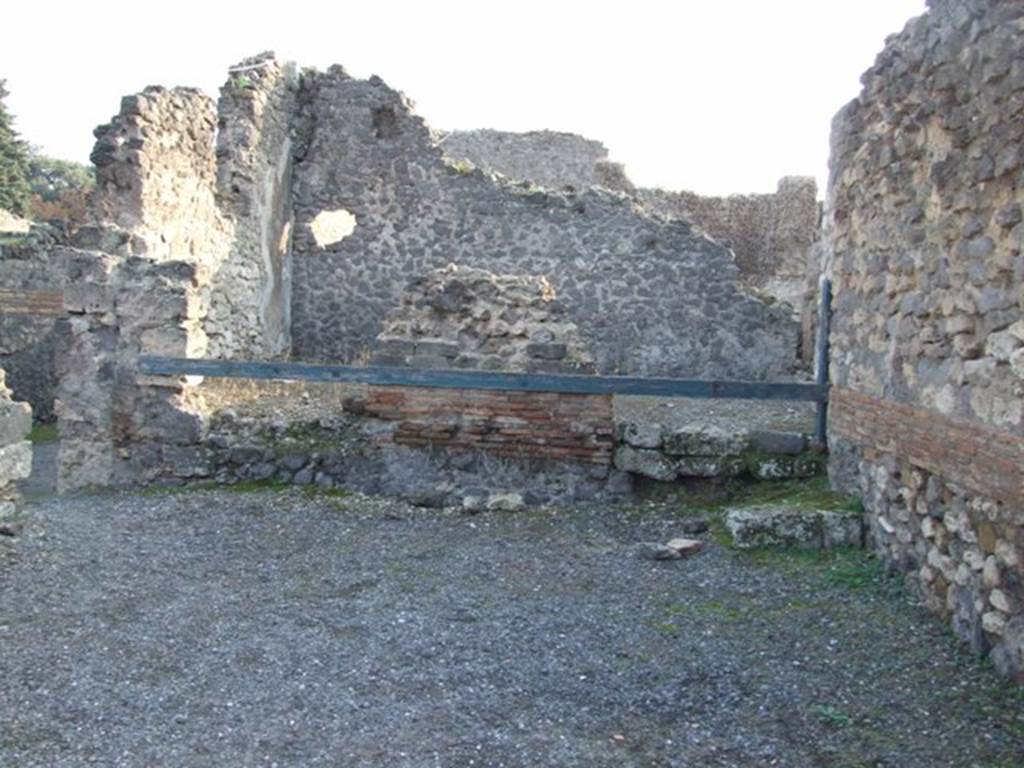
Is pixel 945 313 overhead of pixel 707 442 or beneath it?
overhead

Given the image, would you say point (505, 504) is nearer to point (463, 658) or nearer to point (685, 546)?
point (685, 546)

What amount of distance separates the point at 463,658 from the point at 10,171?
123 ft

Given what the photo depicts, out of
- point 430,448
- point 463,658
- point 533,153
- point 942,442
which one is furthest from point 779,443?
point 533,153

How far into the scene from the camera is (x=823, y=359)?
6328 millimetres

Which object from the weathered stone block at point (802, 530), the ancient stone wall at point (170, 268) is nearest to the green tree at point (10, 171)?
the ancient stone wall at point (170, 268)

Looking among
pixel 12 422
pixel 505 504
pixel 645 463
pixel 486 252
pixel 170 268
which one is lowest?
pixel 505 504

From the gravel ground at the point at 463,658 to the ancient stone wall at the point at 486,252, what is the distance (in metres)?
6.61

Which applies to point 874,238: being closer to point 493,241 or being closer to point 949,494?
point 949,494

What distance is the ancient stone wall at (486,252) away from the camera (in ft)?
38.7

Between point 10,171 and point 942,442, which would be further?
point 10,171

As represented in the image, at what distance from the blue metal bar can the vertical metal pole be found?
12 centimetres

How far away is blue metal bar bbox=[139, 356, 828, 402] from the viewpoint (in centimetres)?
635

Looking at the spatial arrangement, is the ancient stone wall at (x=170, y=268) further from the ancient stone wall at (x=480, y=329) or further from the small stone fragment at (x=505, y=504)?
the small stone fragment at (x=505, y=504)

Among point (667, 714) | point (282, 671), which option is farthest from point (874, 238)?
point (282, 671)
